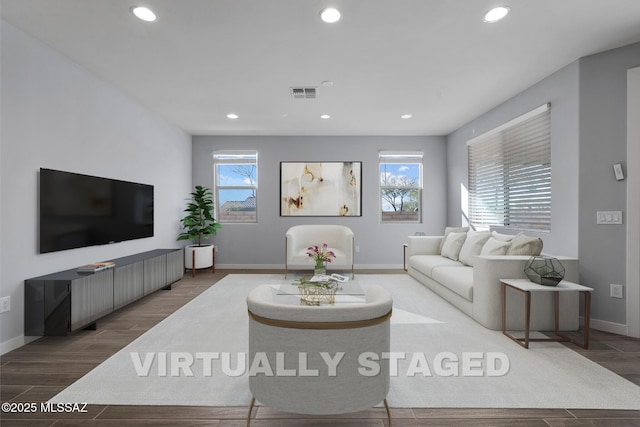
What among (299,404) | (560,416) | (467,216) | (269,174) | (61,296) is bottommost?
(560,416)

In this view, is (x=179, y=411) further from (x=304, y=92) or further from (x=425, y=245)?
(x=425, y=245)

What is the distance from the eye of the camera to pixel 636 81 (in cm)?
280

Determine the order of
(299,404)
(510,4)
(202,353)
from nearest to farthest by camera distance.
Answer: (299,404), (510,4), (202,353)

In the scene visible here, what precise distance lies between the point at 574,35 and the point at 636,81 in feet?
2.56

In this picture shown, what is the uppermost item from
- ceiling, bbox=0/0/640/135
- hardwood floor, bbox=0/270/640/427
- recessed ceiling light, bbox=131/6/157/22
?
ceiling, bbox=0/0/640/135

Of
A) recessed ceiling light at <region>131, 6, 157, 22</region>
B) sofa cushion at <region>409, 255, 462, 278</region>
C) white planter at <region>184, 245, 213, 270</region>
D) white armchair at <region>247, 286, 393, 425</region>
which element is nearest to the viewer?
white armchair at <region>247, 286, 393, 425</region>

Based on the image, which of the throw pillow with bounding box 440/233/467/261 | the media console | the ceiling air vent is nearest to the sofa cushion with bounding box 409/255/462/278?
the throw pillow with bounding box 440/233/467/261

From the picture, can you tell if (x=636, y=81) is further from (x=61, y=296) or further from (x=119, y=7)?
(x=61, y=296)

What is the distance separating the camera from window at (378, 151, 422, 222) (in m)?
6.21

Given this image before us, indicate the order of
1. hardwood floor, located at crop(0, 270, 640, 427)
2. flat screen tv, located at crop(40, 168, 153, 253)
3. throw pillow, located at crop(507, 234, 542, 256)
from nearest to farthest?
hardwood floor, located at crop(0, 270, 640, 427) < flat screen tv, located at crop(40, 168, 153, 253) < throw pillow, located at crop(507, 234, 542, 256)

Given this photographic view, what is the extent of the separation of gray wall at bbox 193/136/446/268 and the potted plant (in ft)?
1.92

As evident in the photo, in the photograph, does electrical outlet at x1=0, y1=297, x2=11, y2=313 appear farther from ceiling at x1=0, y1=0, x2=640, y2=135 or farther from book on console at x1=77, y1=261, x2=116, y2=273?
ceiling at x1=0, y1=0, x2=640, y2=135

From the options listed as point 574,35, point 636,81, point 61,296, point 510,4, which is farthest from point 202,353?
point 636,81

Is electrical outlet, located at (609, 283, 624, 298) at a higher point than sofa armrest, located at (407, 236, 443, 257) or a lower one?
lower
